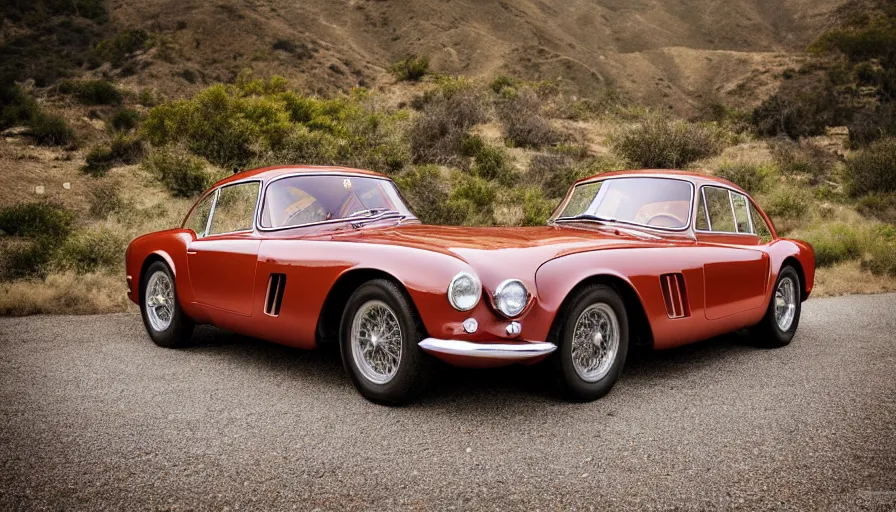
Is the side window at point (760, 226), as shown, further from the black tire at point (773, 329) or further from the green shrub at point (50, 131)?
the green shrub at point (50, 131)

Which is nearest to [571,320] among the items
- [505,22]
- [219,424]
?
[219,424]

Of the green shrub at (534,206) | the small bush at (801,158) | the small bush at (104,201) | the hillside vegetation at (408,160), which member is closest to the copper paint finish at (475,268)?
the hillside vegetation at (408,160)

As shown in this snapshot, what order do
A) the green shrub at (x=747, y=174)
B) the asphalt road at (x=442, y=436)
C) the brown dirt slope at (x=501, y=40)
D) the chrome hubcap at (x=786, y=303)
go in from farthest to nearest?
the brown dirt slope at (x=501, y=40)
the green shrub at (x=747, y=174)
the chrome hubcap at (x=786, y=303)
the asphalt road at (x=442, y=436)

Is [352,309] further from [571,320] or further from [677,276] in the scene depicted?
[677,276]

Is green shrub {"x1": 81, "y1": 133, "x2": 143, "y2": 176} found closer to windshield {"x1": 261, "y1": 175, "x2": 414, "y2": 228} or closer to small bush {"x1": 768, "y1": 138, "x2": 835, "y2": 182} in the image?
windshield {"x1": 261, "y1": 175, "x2": 414, "y2": 228}

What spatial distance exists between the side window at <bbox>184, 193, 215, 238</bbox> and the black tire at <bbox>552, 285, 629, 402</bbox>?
3.14 meters

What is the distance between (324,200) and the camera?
4.90 metres

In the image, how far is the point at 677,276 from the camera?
4207 millimetres

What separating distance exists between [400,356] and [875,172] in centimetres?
1748

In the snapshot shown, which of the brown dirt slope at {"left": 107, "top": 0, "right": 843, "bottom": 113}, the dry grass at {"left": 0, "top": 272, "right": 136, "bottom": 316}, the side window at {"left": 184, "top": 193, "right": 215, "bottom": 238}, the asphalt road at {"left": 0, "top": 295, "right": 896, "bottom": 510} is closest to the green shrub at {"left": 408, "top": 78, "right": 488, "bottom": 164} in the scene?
the dry grass at {"left": 0, "top": 272, "right": 136, "bottom": 316}

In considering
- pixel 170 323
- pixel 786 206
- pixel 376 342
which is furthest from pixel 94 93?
pixel 376 342

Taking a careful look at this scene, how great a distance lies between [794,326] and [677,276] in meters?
2.37

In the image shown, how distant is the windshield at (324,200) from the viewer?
4.73 m

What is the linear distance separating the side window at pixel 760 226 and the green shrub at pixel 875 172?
13.1 meters
